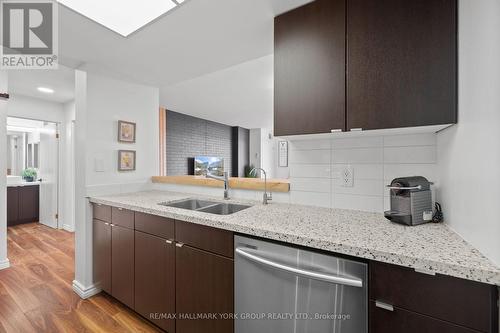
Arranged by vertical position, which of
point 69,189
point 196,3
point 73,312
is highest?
point 196,3

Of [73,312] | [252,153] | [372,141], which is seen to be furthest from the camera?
[252,153]

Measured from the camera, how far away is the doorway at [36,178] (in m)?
3.97

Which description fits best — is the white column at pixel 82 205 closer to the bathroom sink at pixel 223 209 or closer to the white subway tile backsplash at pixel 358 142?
the bathroom sink at pixel 223 209

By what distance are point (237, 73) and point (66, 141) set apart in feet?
10.6

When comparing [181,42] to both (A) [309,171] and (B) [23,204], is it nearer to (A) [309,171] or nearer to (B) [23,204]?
(A) [309,171]

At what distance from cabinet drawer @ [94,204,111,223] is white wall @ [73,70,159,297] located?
0.09m

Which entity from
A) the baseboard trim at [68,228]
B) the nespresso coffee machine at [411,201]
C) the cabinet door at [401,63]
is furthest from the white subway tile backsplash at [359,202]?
the baseboard trim at [68,228]

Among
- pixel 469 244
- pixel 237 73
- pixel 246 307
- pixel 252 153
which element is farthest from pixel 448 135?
pixel 252 153

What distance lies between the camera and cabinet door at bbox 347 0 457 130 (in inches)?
38.3

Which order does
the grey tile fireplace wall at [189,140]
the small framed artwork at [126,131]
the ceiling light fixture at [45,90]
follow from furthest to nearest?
the grey tile fireplace wall at [189,140] → the ceiling light fixture at [45,90] → the small framed artwork at [126,131]

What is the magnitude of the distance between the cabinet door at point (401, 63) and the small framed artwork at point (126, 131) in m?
2.12

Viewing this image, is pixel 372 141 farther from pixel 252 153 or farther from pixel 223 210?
pixel 252 153

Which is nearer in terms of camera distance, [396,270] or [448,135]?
[396,270]

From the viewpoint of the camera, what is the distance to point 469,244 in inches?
32.9
